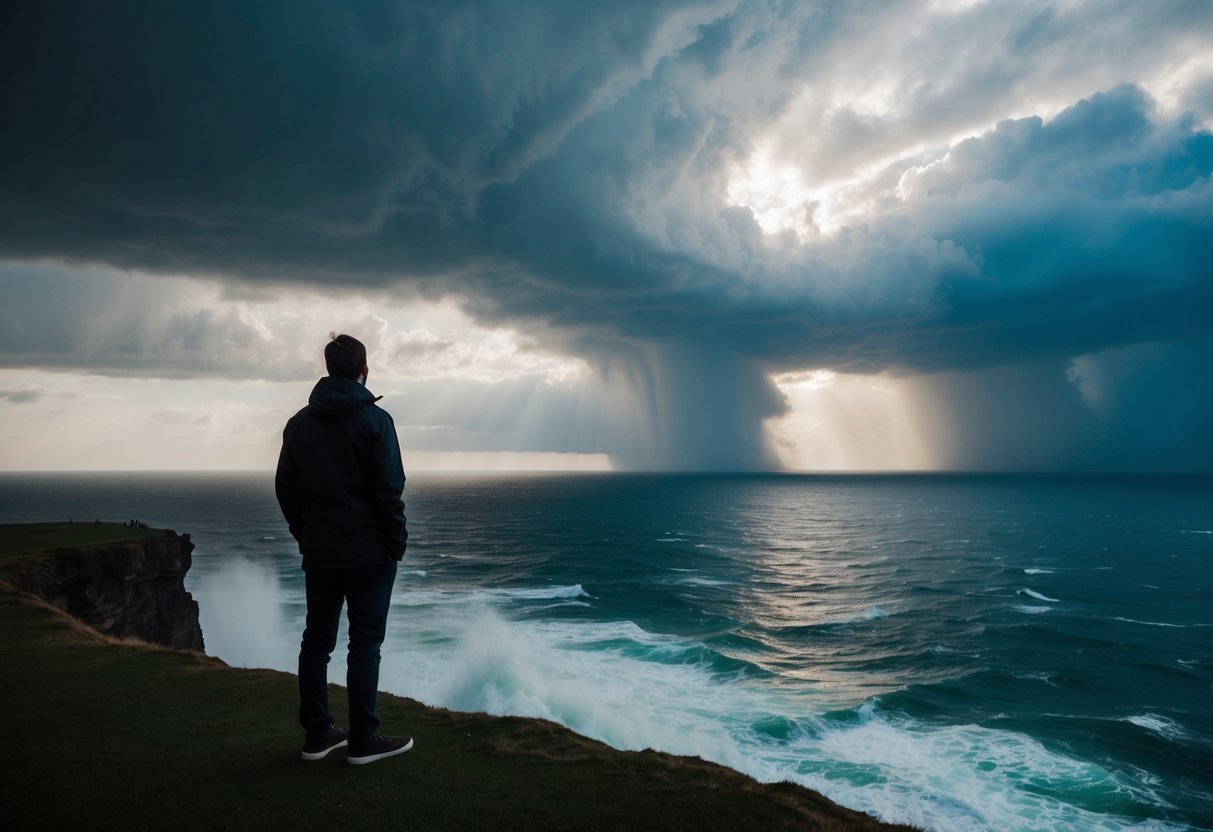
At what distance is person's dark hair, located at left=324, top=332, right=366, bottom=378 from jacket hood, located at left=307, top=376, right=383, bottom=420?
142 mm

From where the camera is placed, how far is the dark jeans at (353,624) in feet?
17.0

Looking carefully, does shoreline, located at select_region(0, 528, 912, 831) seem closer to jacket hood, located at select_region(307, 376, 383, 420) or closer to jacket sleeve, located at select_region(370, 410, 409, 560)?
jacket sleeve, located at select_region(370, 410, 409, 560)

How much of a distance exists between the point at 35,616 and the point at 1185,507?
543 feet

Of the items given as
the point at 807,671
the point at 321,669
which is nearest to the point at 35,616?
the point at 321,669

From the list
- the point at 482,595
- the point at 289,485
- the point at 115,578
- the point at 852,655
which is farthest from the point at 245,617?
the point at 289,485

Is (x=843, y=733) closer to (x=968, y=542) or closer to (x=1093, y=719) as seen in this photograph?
(x=1093, y=719)

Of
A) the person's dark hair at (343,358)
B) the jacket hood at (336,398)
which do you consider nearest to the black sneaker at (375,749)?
the jacket hood at (336,398)

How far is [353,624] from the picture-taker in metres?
5.23

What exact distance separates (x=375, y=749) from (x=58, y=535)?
33558mm

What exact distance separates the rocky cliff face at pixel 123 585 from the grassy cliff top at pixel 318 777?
18.9 m

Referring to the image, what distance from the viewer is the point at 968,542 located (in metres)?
74.0

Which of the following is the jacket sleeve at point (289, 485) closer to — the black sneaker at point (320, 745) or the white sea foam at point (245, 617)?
the black sneaker at point (320, 745)

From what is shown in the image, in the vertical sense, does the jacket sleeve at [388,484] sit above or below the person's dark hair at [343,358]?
below

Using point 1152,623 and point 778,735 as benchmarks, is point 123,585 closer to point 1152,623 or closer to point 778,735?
point 778,735
